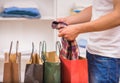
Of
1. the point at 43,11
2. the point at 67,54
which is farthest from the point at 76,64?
the point at 43,11

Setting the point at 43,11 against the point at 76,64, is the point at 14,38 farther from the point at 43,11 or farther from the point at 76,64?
the point at 76,64

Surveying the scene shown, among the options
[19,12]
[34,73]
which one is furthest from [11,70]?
[19,12]

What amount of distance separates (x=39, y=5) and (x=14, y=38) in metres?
0.47

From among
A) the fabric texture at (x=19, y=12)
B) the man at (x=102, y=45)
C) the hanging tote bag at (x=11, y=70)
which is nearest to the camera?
the man at (x=102, y=45)

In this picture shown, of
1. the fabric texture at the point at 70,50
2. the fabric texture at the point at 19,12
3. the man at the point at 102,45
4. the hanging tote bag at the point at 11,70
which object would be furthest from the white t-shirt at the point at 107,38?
the fabric texture at the point at 19,12

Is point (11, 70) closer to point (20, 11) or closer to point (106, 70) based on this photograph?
point (106, 70)

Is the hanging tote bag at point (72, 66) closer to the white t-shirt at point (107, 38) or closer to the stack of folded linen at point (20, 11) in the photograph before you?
the white t-shirt at point (107, 38)

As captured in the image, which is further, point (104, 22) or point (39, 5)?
point (39, 5)

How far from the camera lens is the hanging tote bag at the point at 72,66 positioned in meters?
1.10

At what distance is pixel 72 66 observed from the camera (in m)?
1.10

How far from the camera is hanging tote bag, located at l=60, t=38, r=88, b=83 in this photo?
1.10 m

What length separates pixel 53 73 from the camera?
1158mm

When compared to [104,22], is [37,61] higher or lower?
lower

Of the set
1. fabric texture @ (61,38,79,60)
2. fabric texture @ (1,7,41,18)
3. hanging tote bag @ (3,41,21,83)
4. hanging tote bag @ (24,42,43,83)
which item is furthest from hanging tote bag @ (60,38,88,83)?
fabric texture @ (1,7,41,18)
